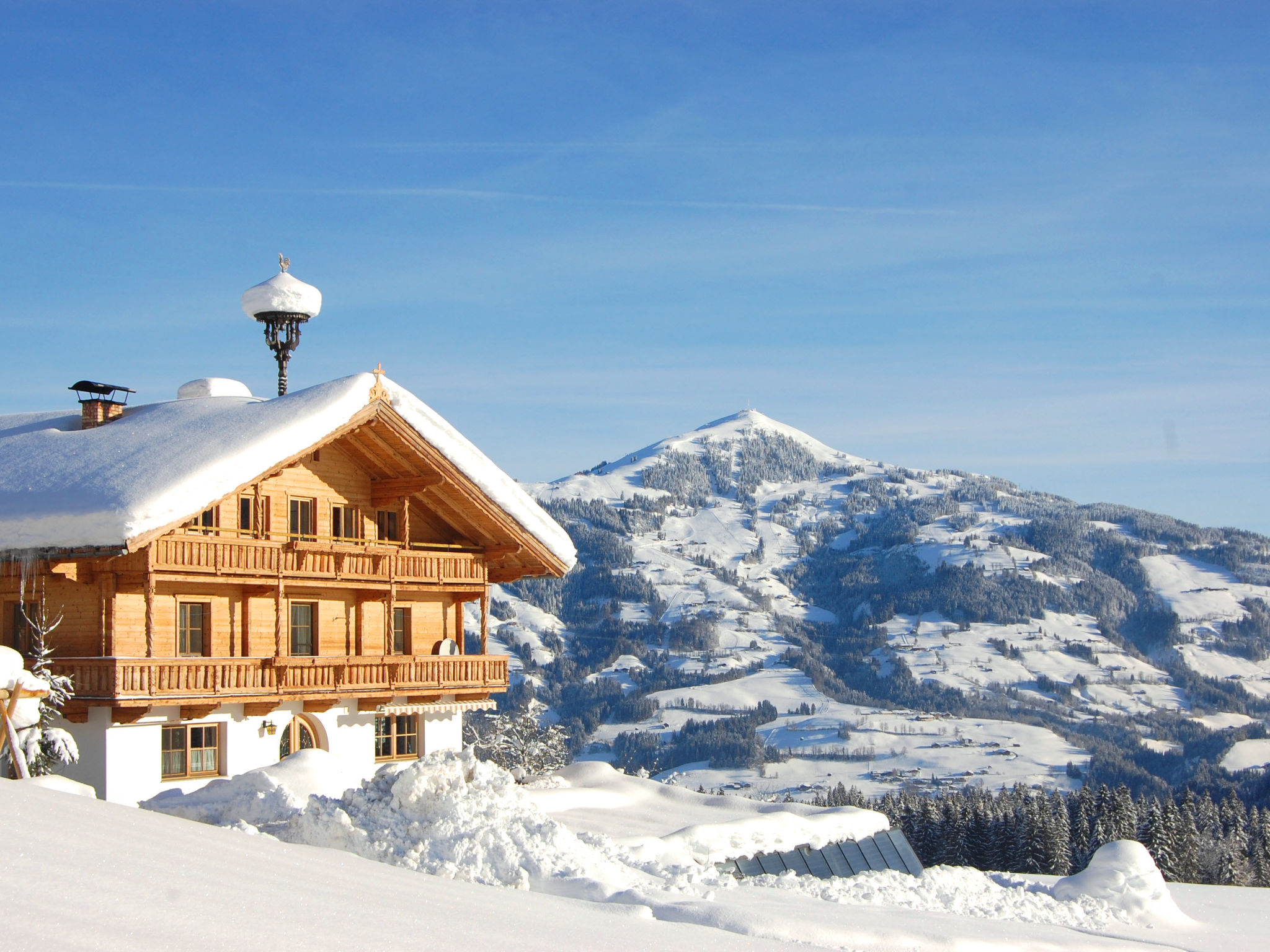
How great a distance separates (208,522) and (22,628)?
4272 mm

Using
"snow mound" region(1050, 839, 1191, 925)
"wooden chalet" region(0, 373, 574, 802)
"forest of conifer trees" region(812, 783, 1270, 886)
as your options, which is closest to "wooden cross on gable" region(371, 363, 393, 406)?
"wooden chalet" region(0, 373, 574, 802)

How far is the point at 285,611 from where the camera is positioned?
31062 millimetres

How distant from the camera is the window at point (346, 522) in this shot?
3244cm

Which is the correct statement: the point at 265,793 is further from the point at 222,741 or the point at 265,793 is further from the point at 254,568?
the point at 254,568

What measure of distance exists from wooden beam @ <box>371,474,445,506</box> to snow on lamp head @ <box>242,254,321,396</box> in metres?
6.59

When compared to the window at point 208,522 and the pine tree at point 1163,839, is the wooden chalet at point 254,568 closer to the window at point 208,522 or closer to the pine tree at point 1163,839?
the window at point 208,522

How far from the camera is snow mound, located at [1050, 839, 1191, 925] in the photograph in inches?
1114

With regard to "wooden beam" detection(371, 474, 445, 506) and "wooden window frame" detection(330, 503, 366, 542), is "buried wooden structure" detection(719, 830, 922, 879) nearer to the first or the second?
"wooden beam" detection(371, 474, 445, 506)

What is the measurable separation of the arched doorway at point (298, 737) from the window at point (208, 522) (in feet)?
15.3

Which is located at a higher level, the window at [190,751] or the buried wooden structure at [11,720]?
the buried wooden structure at [11,720]

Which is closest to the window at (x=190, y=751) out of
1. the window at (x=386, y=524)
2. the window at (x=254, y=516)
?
the window at (x=254, y=516)

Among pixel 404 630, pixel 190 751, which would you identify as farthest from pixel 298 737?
pixel 404 630

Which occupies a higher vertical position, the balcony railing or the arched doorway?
the balcony railing

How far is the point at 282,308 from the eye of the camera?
37.3 meters
